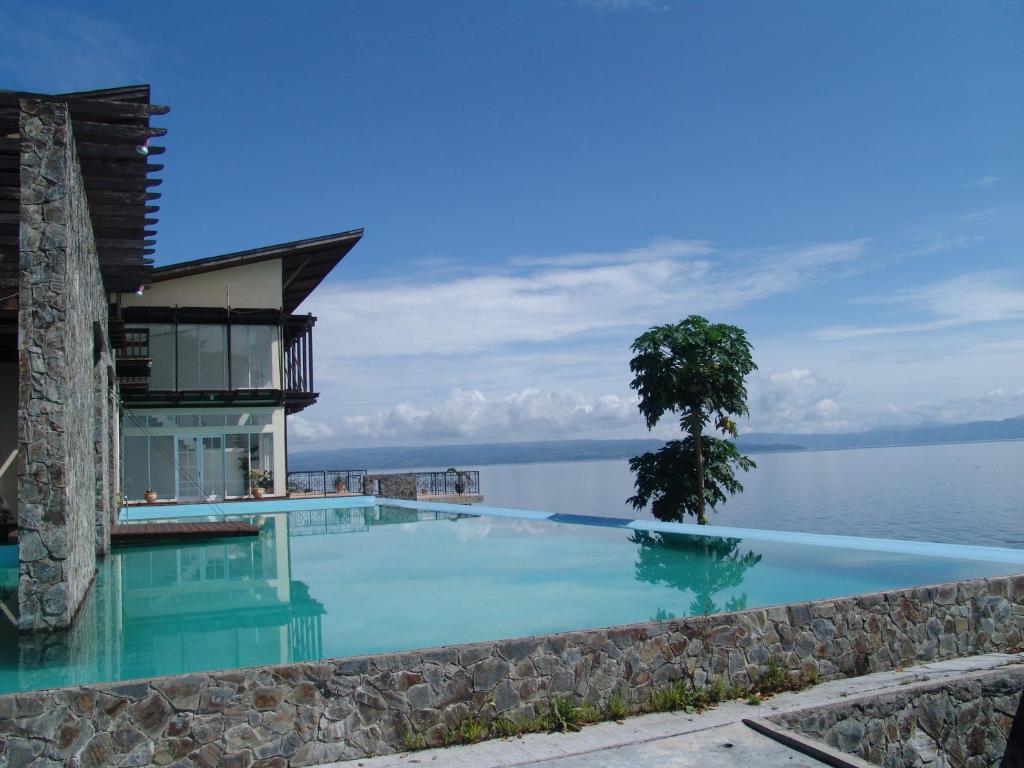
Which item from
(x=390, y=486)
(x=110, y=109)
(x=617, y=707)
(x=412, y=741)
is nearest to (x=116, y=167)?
(x=110, y=109)

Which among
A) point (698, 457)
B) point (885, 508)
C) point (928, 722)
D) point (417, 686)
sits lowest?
point (885, 508)

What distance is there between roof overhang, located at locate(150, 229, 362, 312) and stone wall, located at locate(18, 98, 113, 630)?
15.2 meters

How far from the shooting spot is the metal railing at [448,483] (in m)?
27.9

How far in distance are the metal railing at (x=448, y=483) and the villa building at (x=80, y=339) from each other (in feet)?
23.1

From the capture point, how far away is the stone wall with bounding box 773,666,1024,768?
6.13 meters

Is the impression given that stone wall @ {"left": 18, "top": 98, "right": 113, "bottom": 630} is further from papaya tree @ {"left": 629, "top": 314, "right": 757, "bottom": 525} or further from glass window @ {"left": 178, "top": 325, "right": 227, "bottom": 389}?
glass window @ {"left": 178, "top": 325, "right": 227, "bottom": 389}

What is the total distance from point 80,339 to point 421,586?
178 inches

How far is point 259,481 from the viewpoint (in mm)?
24453

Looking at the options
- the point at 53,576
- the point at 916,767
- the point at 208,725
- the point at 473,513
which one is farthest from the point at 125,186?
the point at 473,513

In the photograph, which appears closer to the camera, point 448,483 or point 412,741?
point 412,741

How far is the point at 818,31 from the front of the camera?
13656 millimetres

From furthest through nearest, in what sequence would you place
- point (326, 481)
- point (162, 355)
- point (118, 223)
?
point (326, 481) → point (162, 355) → point (118, 223)

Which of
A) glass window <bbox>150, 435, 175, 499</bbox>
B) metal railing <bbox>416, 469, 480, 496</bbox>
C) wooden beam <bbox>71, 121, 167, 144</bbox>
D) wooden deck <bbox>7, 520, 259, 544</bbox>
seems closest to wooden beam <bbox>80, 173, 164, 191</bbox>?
wooden beam <bbox>71, 121, 167, 144</bbox>

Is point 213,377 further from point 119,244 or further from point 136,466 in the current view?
point 119,244
